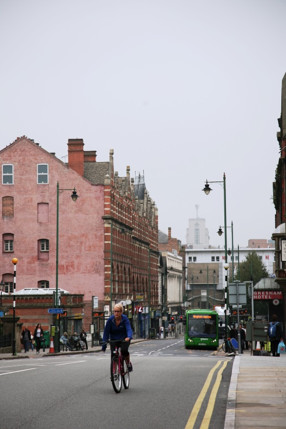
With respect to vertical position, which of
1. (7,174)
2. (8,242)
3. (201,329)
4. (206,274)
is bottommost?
(201,329)

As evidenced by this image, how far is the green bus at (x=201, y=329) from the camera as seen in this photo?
52969 mm

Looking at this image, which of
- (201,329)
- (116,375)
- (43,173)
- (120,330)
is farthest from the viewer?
(43,173)

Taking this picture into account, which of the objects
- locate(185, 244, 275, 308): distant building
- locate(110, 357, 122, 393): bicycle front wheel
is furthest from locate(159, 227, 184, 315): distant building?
locate(110, 357, 122, 393): bicycle front wheel

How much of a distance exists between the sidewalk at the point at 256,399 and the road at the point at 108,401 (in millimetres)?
272

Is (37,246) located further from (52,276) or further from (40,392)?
(40,392)

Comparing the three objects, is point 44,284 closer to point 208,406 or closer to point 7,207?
point 7,207

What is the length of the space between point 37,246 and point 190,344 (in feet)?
74.9

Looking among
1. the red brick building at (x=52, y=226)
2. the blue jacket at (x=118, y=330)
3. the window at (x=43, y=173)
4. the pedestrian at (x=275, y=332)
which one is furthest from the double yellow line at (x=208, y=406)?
the window at (x=43, y=173)

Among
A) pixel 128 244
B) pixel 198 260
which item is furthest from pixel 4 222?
pixel 198 260

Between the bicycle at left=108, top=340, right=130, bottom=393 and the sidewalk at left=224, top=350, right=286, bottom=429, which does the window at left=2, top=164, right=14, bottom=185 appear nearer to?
the sidewalk at left=224, top=350, right=286, bottom=429

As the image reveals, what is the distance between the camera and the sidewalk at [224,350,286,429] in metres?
10.0

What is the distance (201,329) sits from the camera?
53.2 meters

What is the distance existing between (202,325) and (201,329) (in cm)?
30

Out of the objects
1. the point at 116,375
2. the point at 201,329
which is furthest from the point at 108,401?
the point at 201,329
